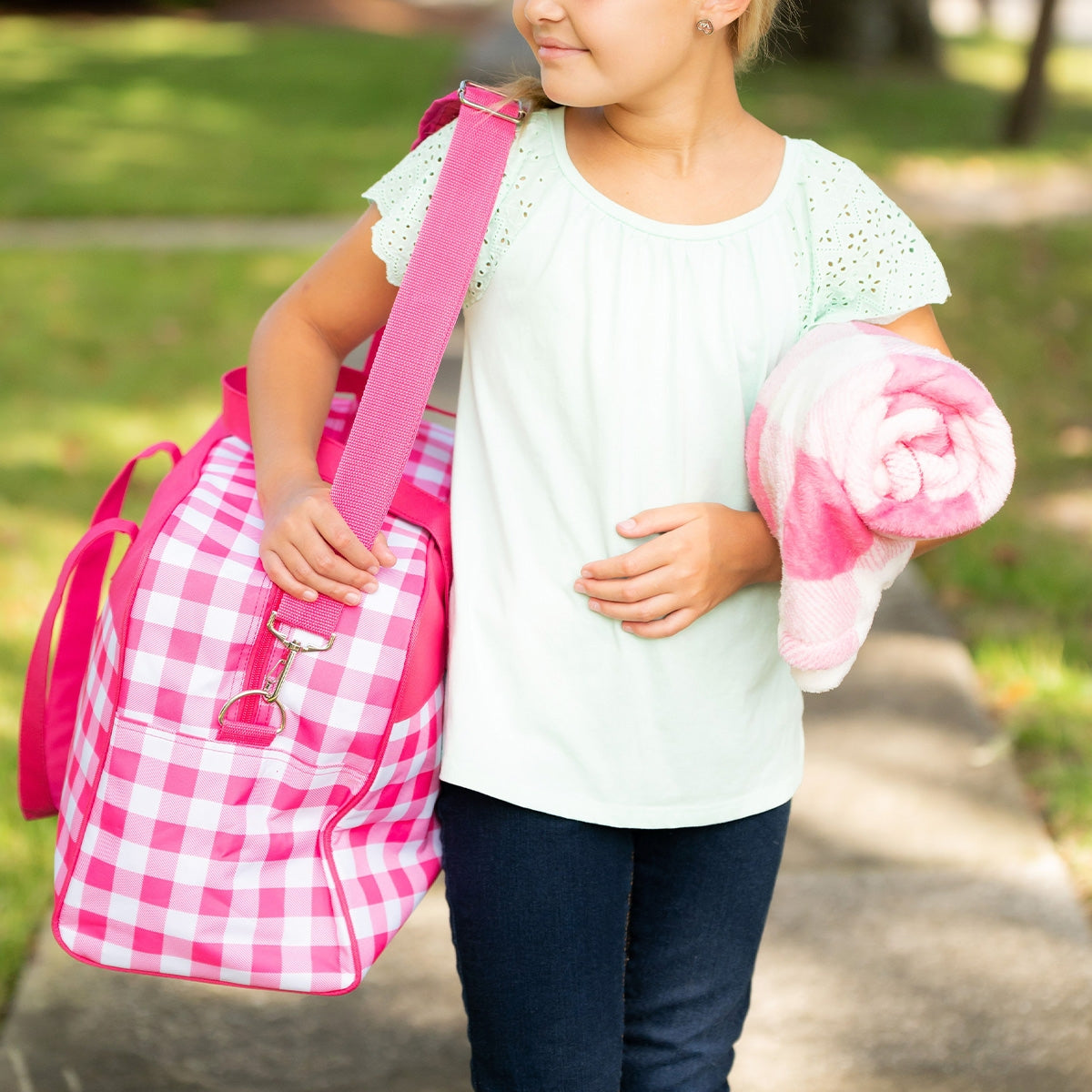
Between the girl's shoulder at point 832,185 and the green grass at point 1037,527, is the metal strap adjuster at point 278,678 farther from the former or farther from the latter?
the green grass at point 1037,527

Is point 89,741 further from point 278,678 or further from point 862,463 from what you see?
point 862,463

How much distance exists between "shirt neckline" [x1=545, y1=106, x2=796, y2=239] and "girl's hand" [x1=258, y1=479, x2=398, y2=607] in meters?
0.46

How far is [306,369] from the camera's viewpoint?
1776mm

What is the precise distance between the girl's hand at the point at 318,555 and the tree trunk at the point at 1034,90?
8.23 m

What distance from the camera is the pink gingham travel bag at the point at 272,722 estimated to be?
1590 millimetres

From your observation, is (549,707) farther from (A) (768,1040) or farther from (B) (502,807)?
(A) (768,1040)

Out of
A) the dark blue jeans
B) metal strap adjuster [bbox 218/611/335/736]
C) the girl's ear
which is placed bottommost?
the dark blue jeans

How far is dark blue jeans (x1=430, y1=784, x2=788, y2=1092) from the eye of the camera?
1670 mm

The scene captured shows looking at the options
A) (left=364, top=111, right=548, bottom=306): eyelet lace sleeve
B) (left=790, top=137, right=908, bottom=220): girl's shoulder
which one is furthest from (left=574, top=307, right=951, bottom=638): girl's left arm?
(left=364, top=111, right=548, bottom=306): eyelet lace sleeve

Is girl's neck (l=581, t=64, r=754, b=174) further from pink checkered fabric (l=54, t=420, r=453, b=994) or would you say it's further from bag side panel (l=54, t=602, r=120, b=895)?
bag side panel (l=54, t=602, r=120, b=895)

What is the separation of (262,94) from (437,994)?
10176mm

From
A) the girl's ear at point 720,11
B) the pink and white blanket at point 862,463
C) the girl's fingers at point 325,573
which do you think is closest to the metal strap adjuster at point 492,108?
the girl's ear at point 720,11

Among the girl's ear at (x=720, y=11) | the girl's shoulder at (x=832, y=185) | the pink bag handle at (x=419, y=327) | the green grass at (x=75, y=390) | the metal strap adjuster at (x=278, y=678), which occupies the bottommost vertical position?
the green grass at (x=75, y=390)

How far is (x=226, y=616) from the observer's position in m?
1.60
